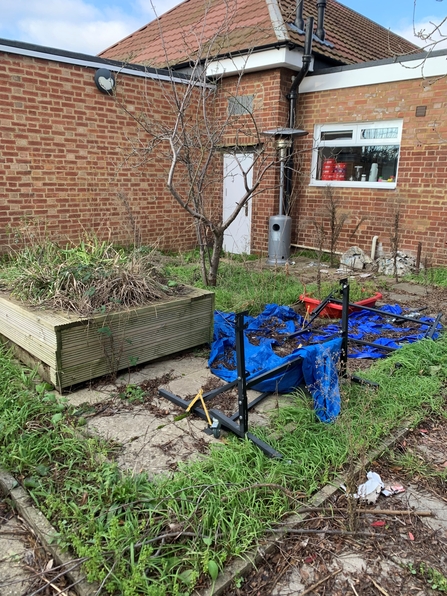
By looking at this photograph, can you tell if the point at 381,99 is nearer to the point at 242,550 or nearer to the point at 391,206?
the point at 391,206

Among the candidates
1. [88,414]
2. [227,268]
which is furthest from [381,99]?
[88,414]

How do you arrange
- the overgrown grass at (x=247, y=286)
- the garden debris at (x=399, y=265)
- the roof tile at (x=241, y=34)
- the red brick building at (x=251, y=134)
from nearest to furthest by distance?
the overgrown grass at (x=247, y=286) → the red brick building at (x=251, y=134) → the garden debris at (x=399, y=265) → the roof tile at (x=241, y=34)

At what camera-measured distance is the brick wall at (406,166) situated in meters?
7.54

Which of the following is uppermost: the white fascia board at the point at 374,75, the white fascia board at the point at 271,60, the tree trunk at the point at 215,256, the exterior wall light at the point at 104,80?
the white fascia board at the point at 271,60

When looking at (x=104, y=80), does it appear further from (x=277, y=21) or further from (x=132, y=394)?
(x=132, y=394)

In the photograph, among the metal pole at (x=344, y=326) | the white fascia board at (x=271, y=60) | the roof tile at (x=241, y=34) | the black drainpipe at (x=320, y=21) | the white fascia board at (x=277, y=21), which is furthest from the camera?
the black drainpipe at (x=320, y=21)

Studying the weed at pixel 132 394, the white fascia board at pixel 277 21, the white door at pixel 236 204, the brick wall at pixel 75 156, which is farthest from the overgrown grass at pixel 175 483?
the white fascia board at pixel 277 21

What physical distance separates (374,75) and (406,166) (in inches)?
71.2

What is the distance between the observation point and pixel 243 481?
7.63 ft

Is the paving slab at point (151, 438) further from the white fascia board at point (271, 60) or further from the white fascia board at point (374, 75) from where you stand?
the white fascia board at point (271, 60)

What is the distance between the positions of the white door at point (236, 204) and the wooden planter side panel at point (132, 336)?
563 cm

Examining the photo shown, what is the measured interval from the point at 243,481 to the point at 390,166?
760 centimetres

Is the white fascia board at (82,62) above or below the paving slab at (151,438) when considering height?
above

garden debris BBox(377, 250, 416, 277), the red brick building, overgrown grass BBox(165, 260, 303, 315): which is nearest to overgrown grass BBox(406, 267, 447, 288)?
garden debris BBox(377, 250, 416, 277)
